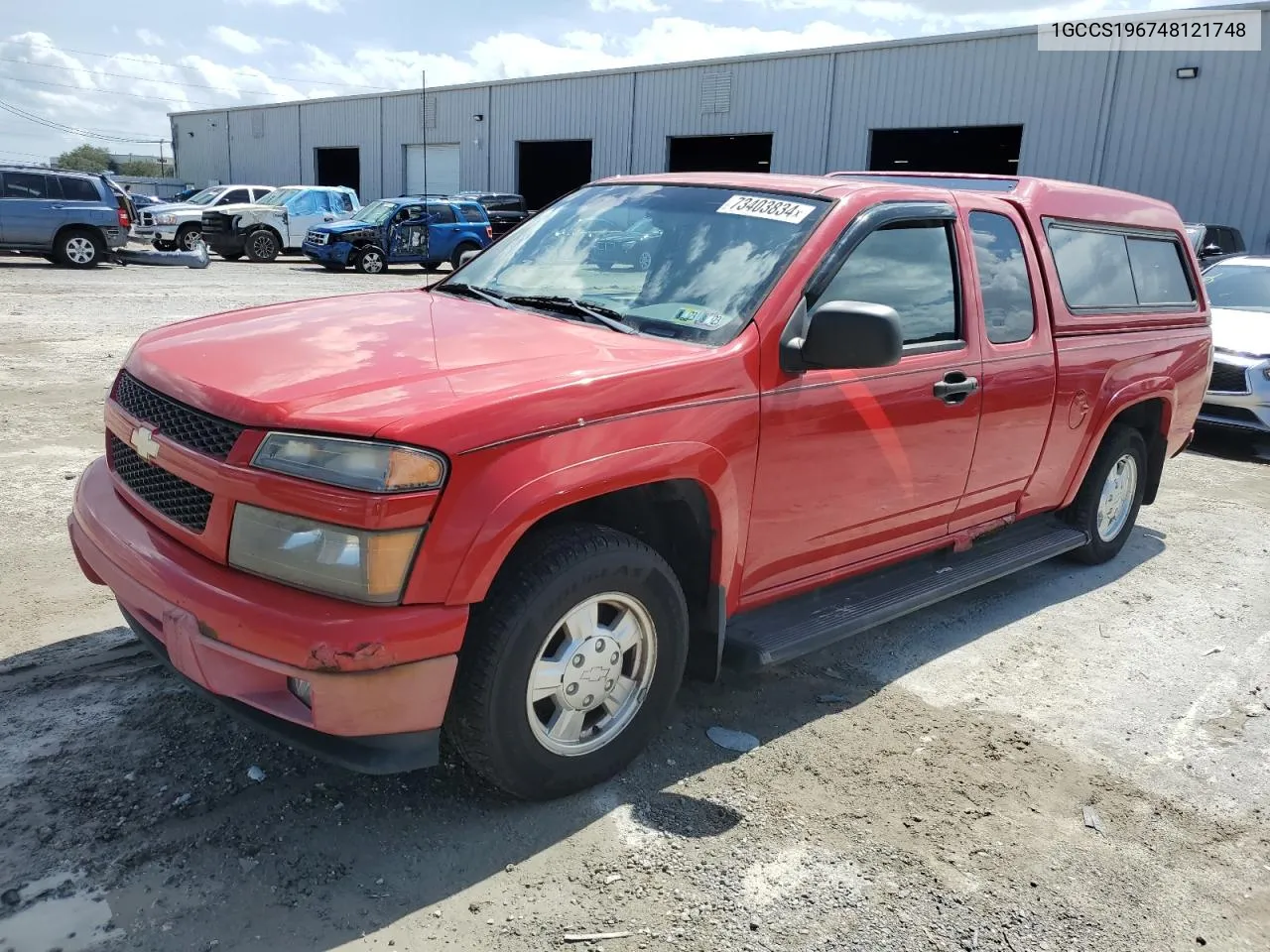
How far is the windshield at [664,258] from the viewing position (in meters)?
3.30

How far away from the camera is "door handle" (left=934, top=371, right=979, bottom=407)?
3.78 metres

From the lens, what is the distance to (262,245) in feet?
79.4

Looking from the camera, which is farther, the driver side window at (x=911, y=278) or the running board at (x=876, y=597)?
the driver side window at (x=911, y=278)

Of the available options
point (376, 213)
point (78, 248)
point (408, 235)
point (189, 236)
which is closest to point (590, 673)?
point (78, 248)

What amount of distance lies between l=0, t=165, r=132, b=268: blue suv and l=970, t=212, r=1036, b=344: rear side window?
18.4 metres

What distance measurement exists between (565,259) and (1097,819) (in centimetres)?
264

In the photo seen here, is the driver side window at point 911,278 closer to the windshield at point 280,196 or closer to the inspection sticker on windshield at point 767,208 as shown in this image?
the inspection sticker on windshield at point 767,208

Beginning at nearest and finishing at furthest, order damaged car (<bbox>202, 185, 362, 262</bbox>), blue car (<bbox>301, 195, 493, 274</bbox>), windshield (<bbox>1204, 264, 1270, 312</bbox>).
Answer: windshield (<bbox>1204, 264, 1270, 312</bbox>)
blue car (<bbox>301, 195, 493, 274</bbox>)
damaged car (<bbox>202, 185, 362, 262</bbox>)

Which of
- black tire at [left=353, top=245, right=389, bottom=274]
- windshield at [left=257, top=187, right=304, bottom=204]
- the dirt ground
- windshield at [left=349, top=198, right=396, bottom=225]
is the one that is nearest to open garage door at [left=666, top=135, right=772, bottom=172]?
windshield at [left=349, top=198, right=396, bottom=225]

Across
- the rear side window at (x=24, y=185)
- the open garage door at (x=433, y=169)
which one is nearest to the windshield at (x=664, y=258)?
the rear side window at (x=24, y=185)

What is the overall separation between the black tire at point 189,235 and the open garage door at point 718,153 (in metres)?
13.1

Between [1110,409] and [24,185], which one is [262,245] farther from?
[1110,409]

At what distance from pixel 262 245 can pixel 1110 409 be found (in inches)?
904

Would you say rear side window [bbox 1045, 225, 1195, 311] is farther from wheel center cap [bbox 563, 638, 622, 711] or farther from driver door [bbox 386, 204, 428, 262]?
driver door [bbox 386, 204, 428, 262]
